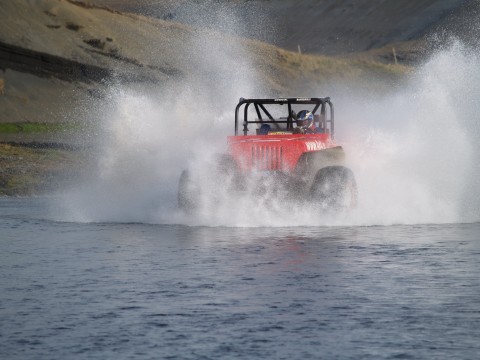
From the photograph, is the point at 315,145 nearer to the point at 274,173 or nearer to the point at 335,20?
the point at 274,173

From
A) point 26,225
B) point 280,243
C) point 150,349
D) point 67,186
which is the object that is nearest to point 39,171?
point 67,186

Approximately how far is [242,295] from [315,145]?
10596 mm

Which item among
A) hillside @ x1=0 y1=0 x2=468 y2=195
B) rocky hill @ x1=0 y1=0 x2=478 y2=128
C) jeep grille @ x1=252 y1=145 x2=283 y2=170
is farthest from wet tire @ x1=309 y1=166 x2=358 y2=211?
rocky hill @ x1=0 y1=0 x2=478 y2=128

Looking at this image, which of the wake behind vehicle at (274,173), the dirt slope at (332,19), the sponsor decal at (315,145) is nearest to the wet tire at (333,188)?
the wake behind vehicle at (274,173)

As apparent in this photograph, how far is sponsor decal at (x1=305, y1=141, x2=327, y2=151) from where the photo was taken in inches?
953

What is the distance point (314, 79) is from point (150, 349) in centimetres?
7813

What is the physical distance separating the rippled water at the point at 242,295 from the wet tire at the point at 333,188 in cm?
158

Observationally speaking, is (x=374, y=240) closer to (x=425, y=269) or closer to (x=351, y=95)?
(x=425, y=269)

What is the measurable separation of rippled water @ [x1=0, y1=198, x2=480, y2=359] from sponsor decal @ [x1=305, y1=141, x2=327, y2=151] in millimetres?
2940

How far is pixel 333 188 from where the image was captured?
23156mm

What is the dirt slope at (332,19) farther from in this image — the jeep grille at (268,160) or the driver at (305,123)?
the jeep grille at (268,160)

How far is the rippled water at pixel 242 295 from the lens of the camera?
11.4 metres

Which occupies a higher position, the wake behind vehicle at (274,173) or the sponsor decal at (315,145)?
the sponsor decal at (315,145)

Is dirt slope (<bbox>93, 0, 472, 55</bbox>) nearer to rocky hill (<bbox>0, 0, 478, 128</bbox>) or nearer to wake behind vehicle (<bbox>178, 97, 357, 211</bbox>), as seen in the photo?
rocky hill (<bbox>0, 0, 478, 128</bbox>)
